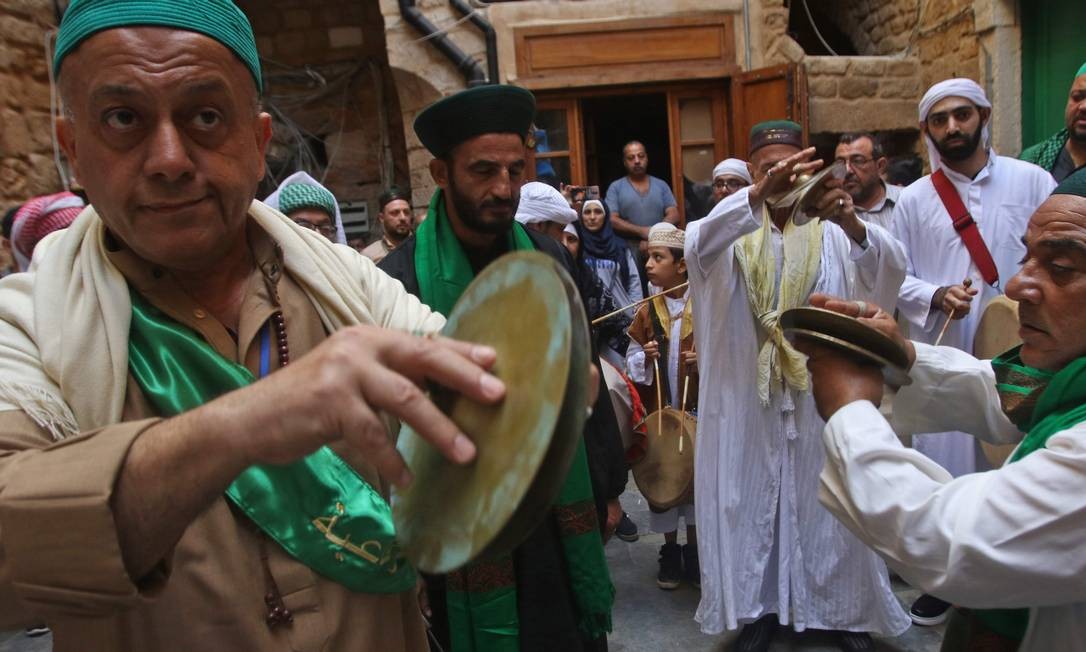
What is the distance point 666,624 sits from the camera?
12.7 feet

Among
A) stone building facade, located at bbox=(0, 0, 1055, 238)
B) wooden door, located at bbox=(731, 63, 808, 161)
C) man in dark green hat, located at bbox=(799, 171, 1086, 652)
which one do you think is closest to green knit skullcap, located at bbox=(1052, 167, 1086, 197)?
man in dark green hat, located at bbox=(799, 171, 1086, 652)

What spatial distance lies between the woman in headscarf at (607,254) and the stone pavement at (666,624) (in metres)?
Result: 2.43

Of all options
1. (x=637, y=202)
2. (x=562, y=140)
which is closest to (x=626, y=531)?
(x=637, y=202)

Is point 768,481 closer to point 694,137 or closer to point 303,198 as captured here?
point 303,198

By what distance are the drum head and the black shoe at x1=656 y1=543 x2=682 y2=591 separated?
53 cm

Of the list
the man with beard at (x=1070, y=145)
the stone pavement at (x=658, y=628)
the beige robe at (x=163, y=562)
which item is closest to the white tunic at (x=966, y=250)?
the man with beard at (x=1070, y=145)

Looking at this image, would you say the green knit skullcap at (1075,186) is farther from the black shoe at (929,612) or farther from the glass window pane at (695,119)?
the glass window pane at (695,119)

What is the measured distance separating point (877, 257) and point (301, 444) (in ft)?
10.8

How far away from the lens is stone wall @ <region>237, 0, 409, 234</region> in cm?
989

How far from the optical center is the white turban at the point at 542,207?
507cm

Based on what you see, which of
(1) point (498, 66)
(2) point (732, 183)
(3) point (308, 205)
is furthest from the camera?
(1) point (498, 66)

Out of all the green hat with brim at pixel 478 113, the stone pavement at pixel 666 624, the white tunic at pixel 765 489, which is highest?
the green hat with brim at pixel 478 113

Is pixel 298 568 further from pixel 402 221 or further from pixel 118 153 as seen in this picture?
pixel 402 221

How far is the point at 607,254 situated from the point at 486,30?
354 cm
